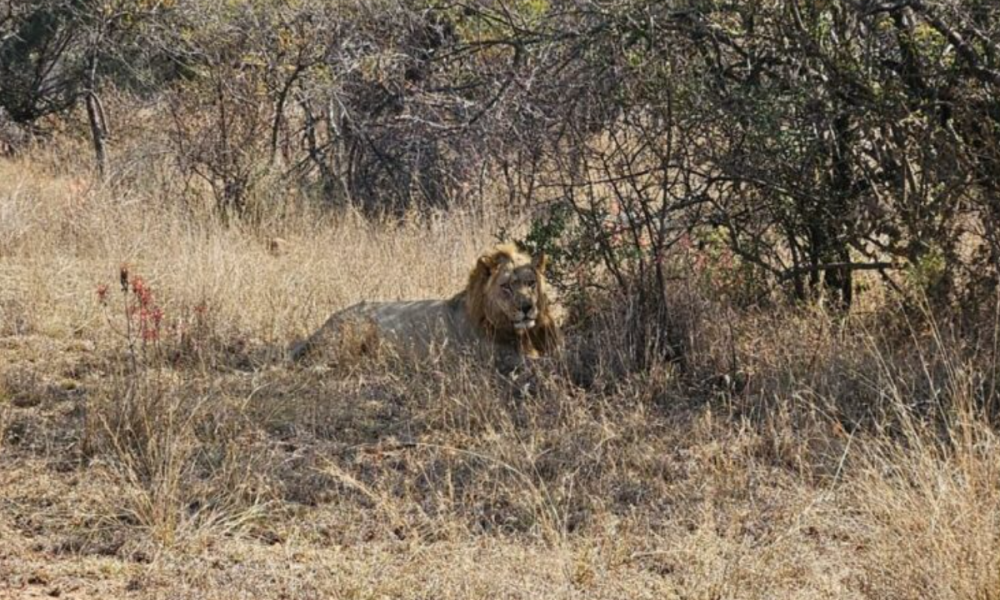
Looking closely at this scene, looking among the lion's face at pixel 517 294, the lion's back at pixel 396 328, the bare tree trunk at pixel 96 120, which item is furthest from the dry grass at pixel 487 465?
the bare tree trunk at pixel 96 120

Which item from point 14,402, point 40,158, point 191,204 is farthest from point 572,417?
point 40,158

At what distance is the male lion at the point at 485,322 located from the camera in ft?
27.0

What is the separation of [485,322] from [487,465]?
2.32m

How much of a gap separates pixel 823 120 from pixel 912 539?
12.4 feet

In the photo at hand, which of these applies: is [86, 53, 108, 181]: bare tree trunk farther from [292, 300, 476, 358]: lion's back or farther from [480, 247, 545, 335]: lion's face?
[480, 247, 545, 335]: lion's face

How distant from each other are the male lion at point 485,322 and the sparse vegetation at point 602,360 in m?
0.22

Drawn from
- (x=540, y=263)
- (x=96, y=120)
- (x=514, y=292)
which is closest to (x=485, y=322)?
(x=514, y=292)


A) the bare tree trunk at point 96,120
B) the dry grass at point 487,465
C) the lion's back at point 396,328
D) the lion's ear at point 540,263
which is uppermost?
the bare tree trunk at point 96,120

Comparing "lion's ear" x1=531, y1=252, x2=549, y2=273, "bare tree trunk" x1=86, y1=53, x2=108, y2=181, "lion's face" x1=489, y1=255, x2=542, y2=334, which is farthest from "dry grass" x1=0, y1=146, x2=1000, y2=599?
"bare tree trunk" x1=86, y1=53, x2=108, y2=181

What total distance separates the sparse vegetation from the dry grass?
22mm

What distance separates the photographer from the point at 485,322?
8.45m

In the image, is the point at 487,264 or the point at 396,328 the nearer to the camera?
the point at 487,264

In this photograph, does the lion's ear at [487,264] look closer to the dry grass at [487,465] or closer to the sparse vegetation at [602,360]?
the sparse vegetation at [602,360]

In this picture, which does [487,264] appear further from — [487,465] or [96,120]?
[96,120]
